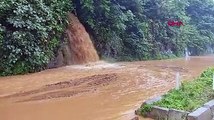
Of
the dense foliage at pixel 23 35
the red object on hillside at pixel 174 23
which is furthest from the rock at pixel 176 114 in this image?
the red object on hillside at pixel 174 23

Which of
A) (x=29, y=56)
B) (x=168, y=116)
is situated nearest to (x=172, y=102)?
(x=168, y=116)

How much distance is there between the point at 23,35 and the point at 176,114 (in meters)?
8.99

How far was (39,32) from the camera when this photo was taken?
1342 cm

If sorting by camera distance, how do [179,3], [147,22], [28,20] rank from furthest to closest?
[179,3] < [147,22] < [28,20]

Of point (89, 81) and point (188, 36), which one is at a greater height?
point (188, 36)

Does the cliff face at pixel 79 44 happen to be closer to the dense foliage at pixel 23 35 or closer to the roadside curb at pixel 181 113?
the dense foliage at pixel 23 35

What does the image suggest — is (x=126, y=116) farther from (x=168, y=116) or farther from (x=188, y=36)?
(x=188, y=36)

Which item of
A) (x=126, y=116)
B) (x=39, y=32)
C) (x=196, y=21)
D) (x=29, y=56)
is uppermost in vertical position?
(x=196, y=21)

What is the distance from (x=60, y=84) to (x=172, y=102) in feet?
15.8

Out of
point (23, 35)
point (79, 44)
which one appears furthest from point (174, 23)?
point (23, 35)

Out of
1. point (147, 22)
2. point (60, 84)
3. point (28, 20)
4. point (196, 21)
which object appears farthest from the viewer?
point (196, 21)

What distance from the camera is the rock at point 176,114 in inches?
214

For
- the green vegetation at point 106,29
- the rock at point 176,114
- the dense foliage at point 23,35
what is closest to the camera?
the rock at point 176,114

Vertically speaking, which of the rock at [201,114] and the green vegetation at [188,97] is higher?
the green vegetation at [188,97]
